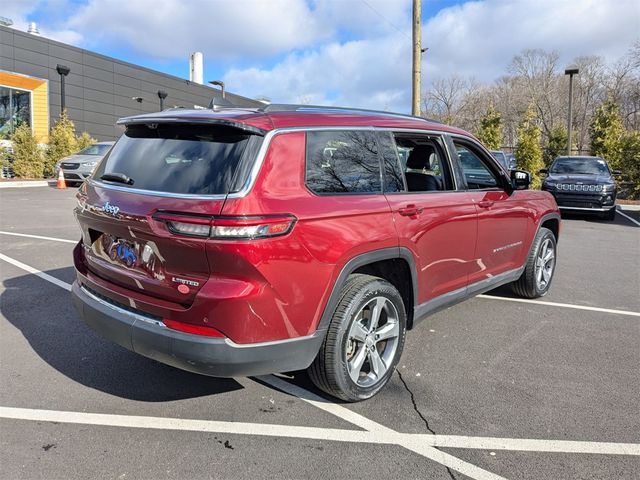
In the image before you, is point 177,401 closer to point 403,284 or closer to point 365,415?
point 365,415

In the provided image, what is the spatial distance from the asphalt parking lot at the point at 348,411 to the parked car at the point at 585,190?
31.7ft

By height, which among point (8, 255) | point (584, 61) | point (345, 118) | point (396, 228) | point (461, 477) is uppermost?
point (584, 61)

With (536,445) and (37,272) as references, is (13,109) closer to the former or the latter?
(37,272)

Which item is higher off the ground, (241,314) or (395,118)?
(395,118)

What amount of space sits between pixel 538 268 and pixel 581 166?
11.3 meters

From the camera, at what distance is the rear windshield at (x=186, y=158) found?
2697mm

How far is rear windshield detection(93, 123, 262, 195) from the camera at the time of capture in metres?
2.70

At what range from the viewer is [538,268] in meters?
5.53

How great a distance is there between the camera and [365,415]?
318 centimetres

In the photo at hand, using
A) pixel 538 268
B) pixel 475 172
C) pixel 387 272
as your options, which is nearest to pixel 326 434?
pixel 387 272

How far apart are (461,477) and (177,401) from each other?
1.79m

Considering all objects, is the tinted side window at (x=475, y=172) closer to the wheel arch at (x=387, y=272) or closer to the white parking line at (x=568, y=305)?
the wheel arch at (x=387, y=272)

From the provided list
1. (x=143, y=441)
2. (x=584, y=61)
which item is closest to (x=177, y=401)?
(x=143, y=441)

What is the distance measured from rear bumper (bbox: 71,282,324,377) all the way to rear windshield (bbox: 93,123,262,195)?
761mm
